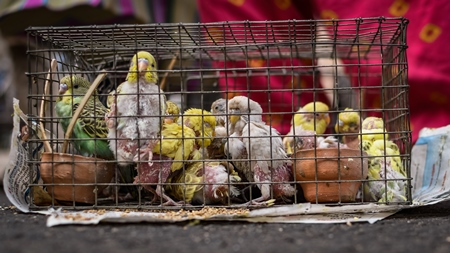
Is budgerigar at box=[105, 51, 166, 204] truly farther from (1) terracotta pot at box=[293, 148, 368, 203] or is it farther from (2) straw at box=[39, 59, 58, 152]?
(1) terracotta pot at box=[293, 148, 368, 203]

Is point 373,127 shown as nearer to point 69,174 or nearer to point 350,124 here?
point 350,124

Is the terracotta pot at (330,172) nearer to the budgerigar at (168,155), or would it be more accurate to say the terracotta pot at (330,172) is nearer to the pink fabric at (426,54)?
the budgerigar at (168,155)

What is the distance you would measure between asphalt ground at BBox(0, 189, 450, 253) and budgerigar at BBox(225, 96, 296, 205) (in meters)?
0.34

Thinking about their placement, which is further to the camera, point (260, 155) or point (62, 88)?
point (62, 88)

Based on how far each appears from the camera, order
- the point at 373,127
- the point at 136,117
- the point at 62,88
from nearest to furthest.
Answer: the point at 136,117, the point at 62,88, the point at 373,127

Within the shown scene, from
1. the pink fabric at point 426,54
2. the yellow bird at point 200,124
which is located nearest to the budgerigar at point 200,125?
the yellow bird at point 200,124

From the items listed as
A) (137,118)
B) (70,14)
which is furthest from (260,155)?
(70,14)

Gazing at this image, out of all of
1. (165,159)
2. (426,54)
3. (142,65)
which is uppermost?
(426,54)

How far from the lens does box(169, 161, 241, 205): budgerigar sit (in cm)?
212

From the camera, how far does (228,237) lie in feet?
5.22

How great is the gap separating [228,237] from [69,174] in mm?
842

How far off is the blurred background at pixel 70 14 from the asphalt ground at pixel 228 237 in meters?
2.30

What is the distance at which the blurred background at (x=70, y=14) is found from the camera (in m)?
3.85

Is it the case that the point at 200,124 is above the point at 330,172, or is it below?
above
